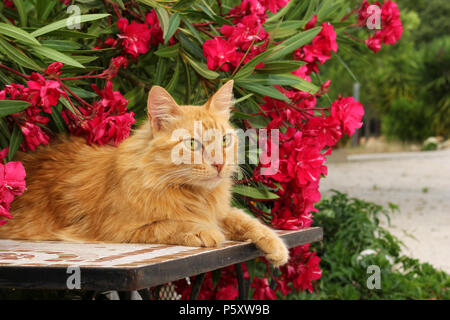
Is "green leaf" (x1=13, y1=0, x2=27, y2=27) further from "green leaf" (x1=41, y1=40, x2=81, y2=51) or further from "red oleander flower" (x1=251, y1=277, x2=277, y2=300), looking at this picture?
"red oleander flower" (x1=251, y1=277, x2=277, y2=300)

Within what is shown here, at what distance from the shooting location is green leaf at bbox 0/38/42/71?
2.01 m

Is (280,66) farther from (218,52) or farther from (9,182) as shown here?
(9,182)

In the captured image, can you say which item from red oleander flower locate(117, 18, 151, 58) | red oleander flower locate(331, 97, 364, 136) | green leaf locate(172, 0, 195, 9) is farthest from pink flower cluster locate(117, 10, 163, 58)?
red oleander flower locate(331, 97, 364, 136)

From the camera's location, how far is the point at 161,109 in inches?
76.9

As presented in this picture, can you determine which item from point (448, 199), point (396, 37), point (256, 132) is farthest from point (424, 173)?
point (256, 132)

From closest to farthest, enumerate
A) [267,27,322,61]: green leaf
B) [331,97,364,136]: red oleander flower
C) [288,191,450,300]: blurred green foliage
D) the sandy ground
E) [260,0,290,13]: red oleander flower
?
[331,97,364,136]: red oleander flower < [267,27,322,61]: green leaf < [260,0,290,13]: red oleander flower < [288,191,450,300]: blurred green foliage < the sandy ground

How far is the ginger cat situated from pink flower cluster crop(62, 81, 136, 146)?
0.25ft

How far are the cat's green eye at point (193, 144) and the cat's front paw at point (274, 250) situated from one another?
373 mm

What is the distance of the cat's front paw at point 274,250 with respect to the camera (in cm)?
188

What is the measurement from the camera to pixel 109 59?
256 cm

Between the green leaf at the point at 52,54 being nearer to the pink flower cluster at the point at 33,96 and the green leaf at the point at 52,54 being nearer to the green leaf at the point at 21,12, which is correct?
the pink flower cluster at the point at 33,96

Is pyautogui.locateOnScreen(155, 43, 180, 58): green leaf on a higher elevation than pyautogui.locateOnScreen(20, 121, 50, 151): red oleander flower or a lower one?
higher

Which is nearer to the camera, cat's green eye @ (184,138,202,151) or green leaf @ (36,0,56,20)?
cat's green eye @ (184,138,202,151)
